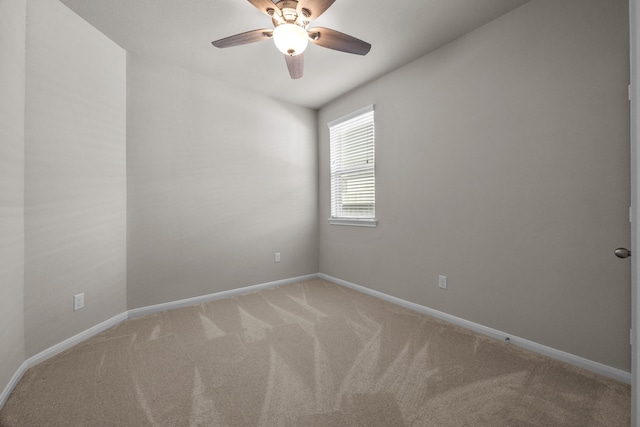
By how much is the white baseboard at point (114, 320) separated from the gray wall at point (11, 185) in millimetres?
58

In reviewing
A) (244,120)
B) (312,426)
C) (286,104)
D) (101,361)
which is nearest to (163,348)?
(101,361)

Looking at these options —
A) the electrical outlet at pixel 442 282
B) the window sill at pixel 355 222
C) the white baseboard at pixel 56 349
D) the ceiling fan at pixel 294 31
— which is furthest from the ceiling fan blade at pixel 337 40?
the white baseboard at pixel 56 349

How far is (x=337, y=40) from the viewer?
2016 millimetres

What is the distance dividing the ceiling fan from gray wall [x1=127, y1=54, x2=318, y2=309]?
1.22m

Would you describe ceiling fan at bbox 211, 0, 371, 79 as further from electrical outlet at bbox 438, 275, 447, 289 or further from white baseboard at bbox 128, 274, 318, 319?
white baseboard at bbox 128, 274, 318, 319

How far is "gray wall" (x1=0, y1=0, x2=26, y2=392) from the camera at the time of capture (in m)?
1.58

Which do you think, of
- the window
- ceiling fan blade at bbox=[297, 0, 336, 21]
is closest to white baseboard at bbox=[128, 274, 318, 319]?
the window

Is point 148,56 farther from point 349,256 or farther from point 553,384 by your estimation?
point 553,384

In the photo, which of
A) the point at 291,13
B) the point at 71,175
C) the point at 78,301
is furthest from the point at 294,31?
the point at 78,301

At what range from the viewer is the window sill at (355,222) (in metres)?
3.23

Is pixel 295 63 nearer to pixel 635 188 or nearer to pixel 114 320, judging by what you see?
pixel 635 188

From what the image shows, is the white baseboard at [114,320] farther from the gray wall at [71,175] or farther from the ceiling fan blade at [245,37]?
the ceiling fan blade at [245,37]

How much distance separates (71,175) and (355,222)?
8.79ft

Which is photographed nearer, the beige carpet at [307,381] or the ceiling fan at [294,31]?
the beige carpet at [307,381]
